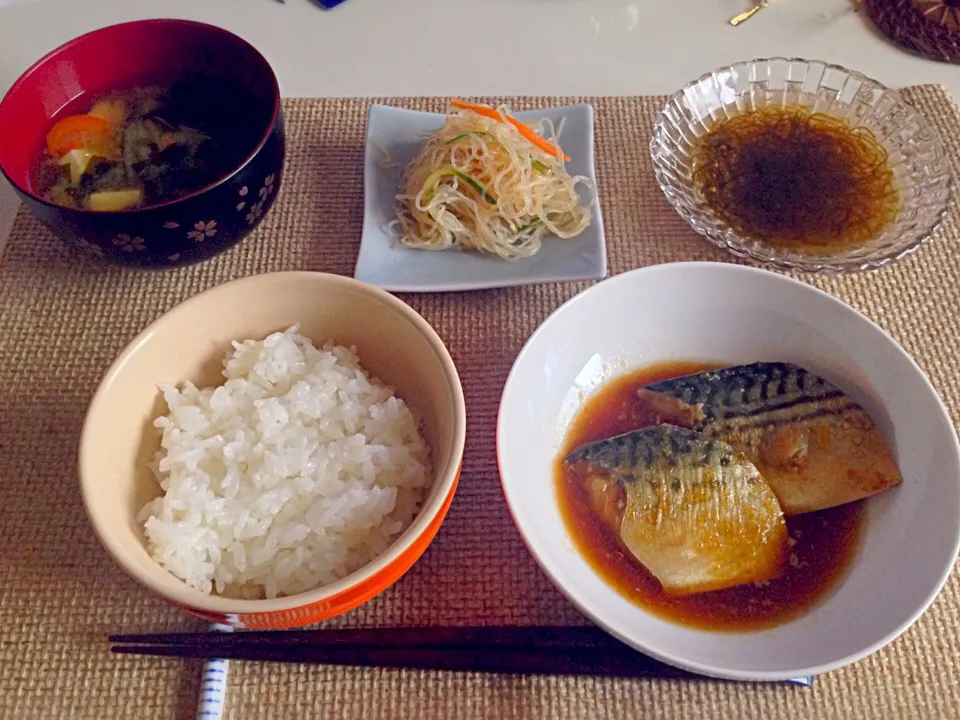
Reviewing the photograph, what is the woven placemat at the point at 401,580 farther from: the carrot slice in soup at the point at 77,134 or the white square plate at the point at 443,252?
the carrot slice in soup at the point at 77,134

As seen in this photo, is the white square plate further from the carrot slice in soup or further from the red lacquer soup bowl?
the carrot slice in soup

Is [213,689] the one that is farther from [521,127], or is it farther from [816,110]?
[816,110]

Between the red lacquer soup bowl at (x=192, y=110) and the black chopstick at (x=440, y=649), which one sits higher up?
the red lacquer soup bowl at (x=192, y=110)

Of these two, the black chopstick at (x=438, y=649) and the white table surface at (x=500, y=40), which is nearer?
the black chopstick at (x=438, y=649)

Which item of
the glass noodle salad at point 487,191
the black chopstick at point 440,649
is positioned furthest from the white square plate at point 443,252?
the black chopstick at point 440,649

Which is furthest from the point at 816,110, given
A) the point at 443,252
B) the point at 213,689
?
the point at 213,689

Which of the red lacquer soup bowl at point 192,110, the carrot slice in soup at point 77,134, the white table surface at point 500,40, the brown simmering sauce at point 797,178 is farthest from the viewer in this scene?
the white table surface at point 500,40
